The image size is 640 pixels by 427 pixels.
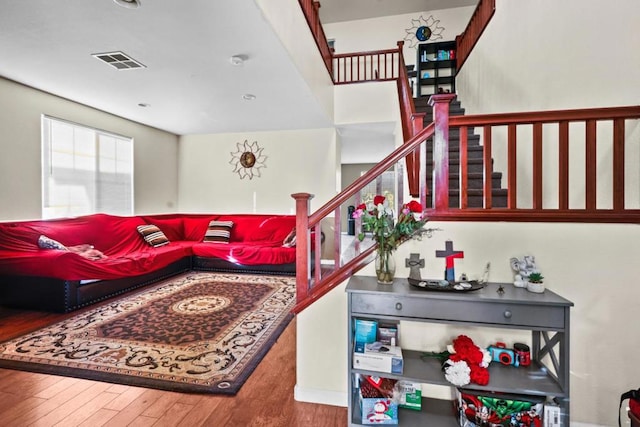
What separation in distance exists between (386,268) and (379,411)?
74 centimetres

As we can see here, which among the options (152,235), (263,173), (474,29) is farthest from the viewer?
(263,173)

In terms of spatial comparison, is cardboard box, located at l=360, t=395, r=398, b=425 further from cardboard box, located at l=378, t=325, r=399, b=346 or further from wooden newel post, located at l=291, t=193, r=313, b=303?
wooden newel post, located at l=291, t=193, r=313, b=303

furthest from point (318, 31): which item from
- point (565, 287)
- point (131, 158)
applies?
point (565, 287)

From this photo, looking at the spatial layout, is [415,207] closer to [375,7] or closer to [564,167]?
[564,167]

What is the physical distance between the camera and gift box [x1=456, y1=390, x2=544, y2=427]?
1.47m

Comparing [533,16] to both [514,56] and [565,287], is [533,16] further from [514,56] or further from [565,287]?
[565,287]

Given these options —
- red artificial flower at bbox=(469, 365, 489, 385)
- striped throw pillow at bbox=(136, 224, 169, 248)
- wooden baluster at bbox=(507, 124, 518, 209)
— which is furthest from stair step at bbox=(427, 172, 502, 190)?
striped throw pillow at bbox=(136, 224, 169, 248)

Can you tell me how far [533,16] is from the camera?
271cm

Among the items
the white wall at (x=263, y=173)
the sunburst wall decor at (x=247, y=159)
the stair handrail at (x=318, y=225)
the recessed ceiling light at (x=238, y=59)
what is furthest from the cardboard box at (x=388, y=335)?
the sunburst wall decor at (x=247, y=159)

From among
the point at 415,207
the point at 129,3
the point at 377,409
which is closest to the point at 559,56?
the point at 415,207

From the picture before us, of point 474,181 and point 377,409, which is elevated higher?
point 474,181

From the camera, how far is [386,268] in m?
1.68

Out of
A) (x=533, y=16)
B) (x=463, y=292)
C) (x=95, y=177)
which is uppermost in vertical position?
(x=533, y=16)

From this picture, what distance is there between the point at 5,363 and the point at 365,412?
2593 mm
